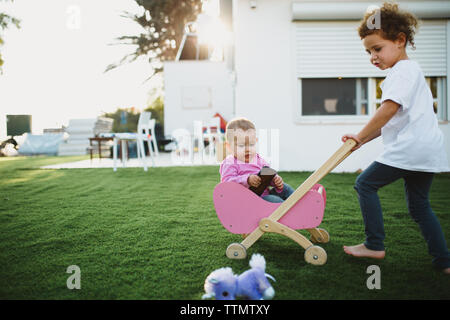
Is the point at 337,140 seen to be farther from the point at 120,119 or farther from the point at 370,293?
the point at 120,119

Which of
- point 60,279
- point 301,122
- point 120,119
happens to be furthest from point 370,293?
point 120,119

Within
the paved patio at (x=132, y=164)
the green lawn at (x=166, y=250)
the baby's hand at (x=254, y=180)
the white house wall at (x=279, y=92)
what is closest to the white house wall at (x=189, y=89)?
the paved patio at (x=132, y=164)

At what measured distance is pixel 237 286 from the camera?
4.61ft

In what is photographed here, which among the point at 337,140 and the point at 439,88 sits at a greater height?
the point at 439,88

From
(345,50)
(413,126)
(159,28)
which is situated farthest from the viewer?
(159,28)

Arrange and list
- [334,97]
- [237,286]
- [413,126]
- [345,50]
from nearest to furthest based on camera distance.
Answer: [237,286] → [413,126] → [345,50] → [334,97]

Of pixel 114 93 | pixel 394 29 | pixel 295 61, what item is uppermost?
pixel 114 93

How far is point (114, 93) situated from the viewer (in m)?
19.2

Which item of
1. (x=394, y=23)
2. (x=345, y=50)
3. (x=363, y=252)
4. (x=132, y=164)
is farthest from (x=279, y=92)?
(x=363, y=252)

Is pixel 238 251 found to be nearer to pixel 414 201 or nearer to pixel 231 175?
pixel 231 175

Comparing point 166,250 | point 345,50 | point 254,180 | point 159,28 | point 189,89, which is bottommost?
point 166,250

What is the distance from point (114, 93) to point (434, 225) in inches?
763

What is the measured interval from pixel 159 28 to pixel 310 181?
18.6 metres

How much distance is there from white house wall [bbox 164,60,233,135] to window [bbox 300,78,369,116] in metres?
6.86
